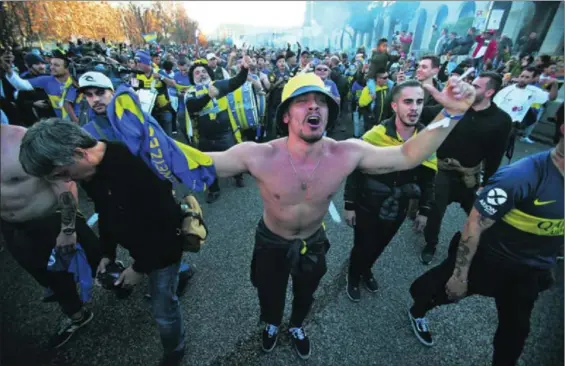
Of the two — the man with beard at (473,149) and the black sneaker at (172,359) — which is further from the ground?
the man with beard at (473,149)

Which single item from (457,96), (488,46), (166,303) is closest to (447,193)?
(457,96)

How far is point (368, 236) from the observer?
2957 mm

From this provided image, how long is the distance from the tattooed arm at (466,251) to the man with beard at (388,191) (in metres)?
0.72

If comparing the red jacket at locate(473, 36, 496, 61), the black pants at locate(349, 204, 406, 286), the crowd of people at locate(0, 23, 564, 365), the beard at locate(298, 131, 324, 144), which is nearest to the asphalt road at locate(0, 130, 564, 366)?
the crowd of people at locate(0, 23, 564, 365)

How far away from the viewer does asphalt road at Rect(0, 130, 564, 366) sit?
259 cm

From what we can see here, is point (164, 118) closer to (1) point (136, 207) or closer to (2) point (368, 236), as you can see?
(1) point (136, 207)

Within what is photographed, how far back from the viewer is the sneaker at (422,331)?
271cm

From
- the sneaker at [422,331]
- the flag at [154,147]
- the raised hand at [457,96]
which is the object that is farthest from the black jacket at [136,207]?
the sneaker at [422,331]

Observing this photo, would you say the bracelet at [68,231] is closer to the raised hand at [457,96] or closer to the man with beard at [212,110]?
the raised hand at [457,96]

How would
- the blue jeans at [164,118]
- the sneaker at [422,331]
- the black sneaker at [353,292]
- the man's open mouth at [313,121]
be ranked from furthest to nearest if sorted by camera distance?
the blue jeans at [164,118], the black sneaker at [353,292], the sneaker at [422,331], the man's open mouth at [313,121]

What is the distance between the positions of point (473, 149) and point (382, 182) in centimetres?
147

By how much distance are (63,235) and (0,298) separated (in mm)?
1938

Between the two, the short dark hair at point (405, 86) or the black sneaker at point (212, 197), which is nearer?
the short dark hair at point (405, 86)

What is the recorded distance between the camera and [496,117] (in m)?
3.31
